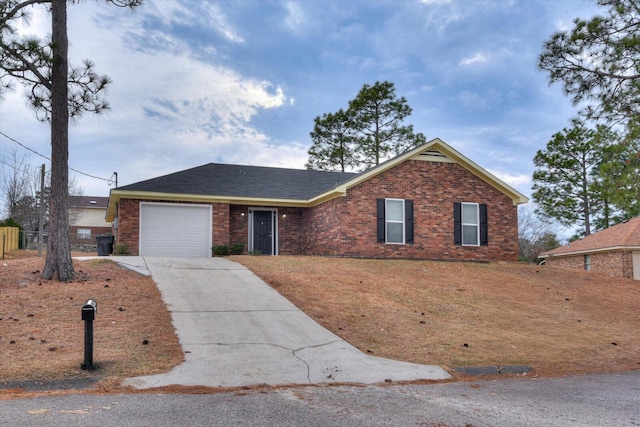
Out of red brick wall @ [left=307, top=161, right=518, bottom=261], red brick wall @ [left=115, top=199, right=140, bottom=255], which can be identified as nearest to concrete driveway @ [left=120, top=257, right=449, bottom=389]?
red brick wall @ [left=307, top=161, right=518, bottom=261]

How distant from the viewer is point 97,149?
2420 cm

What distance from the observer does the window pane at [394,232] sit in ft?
61.8

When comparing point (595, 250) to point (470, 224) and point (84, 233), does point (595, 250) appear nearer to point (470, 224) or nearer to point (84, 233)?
point (470, 224)

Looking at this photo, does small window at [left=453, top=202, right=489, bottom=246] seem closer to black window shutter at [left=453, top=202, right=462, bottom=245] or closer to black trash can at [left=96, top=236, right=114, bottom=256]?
black window shutter at [left=453, top=202, right=462, bottom=245]

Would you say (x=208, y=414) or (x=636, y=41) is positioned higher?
(x=636, y=41)

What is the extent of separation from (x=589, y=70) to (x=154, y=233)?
49.8 ft

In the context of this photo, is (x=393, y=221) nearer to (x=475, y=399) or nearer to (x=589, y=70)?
(x=589, y=70)

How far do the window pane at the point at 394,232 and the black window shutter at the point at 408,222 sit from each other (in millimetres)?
192

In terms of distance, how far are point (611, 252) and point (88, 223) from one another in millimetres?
41743

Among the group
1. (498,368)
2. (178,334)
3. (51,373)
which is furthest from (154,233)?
(498,368)

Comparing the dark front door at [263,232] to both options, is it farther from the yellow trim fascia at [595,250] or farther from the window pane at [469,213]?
the yellow trim fascia at [595,250]

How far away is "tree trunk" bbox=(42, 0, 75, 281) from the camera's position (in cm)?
1197

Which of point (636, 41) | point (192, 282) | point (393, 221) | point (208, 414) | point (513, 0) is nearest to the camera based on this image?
point (208, 414)

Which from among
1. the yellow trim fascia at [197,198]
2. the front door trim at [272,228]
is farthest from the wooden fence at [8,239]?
the front door trim at [272,228]
